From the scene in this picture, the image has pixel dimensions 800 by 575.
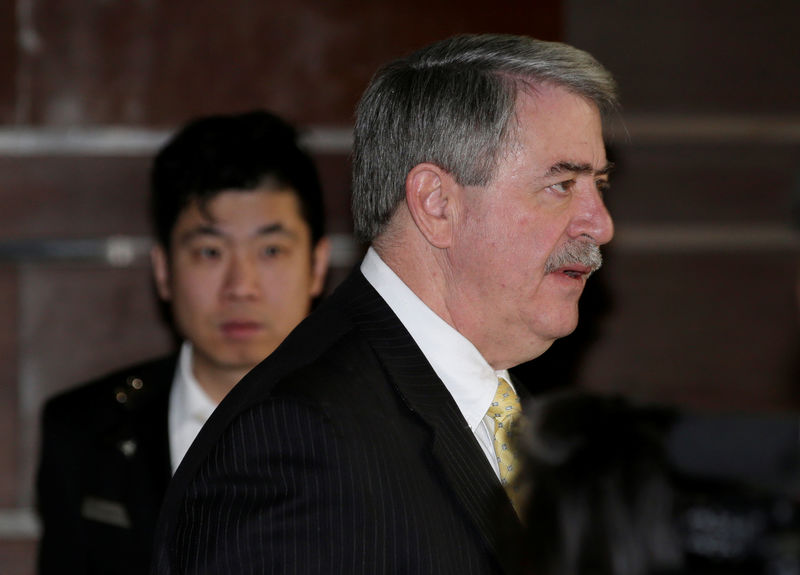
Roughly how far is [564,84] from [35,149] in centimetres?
220

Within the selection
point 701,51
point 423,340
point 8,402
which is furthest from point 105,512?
point 701,51

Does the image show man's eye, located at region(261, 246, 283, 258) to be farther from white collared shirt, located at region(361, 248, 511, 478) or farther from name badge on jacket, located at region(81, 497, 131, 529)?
white collared shirt, located at region(361, 248, 511, 478)

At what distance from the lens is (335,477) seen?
154cm

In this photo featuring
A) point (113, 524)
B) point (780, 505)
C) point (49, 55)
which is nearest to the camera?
point (780, 505)

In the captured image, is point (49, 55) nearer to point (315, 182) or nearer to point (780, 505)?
point (315, 182)

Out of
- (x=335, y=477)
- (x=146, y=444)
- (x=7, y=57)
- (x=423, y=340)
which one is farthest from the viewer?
(x=7, y=57)

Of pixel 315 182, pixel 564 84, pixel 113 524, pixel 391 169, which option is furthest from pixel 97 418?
pixel 564 84

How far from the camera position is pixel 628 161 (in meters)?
3.78

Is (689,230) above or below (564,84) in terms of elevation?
below

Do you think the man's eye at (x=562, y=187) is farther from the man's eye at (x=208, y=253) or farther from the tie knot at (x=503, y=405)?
the man's eye at (x=208, y=253)

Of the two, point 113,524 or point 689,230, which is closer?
point 113,524

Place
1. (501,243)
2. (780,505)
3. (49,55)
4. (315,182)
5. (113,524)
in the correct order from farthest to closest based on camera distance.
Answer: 1. (49,55)
2. (315,182)
3. (113,524)
4. (501,243)
5. (780,505)

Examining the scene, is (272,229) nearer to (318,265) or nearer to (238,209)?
(238,209)

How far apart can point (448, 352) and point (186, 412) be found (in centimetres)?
130
